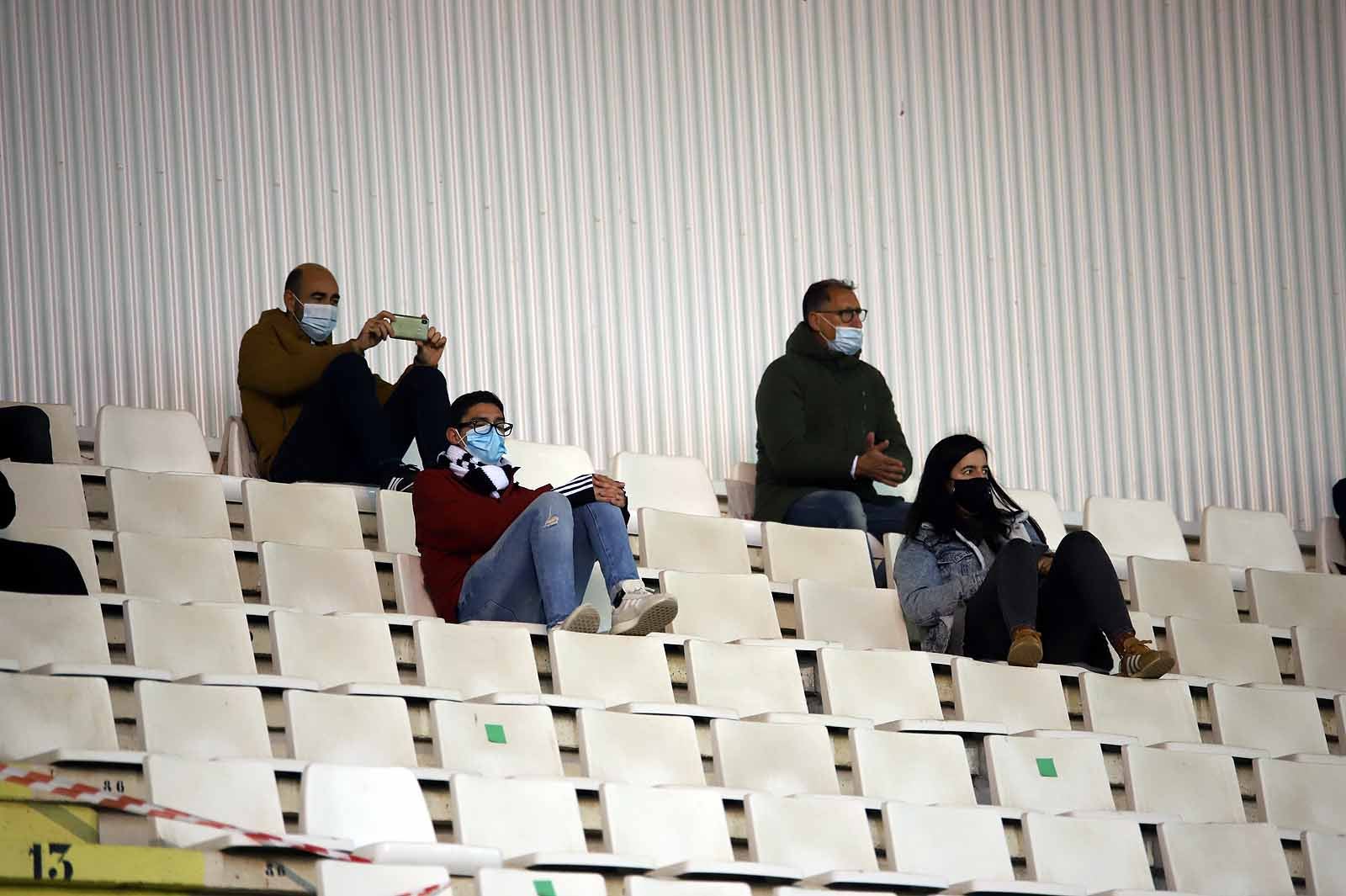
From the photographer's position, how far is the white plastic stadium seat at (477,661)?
3.73 m

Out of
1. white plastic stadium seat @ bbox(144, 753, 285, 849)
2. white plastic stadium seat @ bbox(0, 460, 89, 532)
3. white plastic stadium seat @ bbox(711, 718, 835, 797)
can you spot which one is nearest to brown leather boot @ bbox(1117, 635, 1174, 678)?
white plastic stadium seat @ bbox(711, 718, 835, 797)

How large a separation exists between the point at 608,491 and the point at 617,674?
1.64ft

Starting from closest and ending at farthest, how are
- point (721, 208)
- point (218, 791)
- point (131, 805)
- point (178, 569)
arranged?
point (131, 805)
point (218, 791)
point (178, 569)
point (721, 208)

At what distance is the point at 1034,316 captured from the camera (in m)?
6.84

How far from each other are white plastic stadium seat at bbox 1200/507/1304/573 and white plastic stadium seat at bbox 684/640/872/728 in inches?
86.6

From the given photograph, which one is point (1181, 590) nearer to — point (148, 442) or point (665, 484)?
point (665, 484)

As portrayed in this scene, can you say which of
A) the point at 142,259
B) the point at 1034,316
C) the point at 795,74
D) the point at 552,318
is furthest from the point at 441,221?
the point at 1034,316

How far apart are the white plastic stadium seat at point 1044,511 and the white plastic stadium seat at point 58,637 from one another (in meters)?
2.76

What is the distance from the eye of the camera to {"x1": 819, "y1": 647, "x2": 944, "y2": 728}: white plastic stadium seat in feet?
13.3

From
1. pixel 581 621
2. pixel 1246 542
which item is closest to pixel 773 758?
pixel 581 621

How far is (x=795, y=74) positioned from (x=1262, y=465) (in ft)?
6.53

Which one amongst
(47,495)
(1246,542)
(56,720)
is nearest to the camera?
(56,720)

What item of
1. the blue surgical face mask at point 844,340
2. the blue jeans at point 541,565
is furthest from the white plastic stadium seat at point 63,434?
the blue surgical face mask at point 844,340

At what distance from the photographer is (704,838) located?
338 cm
